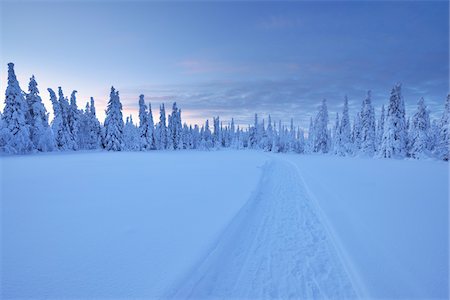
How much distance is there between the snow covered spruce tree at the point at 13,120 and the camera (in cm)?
3086

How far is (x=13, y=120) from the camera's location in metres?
31.5

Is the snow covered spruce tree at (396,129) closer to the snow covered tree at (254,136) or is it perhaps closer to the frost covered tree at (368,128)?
the frost covered tree at (368,128)

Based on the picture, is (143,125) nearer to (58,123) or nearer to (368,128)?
(58,123)

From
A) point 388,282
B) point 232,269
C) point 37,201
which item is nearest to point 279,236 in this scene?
point 232,269

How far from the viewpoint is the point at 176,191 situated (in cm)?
1030

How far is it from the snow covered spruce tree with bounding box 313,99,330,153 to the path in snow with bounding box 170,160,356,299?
60.6 metres

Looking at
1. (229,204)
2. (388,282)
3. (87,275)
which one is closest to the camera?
(87,275)

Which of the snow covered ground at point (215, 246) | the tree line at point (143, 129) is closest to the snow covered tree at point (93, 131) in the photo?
the tree line at point (143, 129)

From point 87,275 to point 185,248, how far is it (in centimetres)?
193

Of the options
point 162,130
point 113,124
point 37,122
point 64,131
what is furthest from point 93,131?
point 37,122

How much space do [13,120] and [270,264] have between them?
41.9 meters

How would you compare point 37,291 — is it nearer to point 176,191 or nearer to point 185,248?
point 185,248

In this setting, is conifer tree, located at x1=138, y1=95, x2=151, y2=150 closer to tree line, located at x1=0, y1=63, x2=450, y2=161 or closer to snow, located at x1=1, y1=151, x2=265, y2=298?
tree line, located at x1=0, y1=63, x2=450, y2=161

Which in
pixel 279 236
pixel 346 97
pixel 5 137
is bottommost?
pixel 279 236
